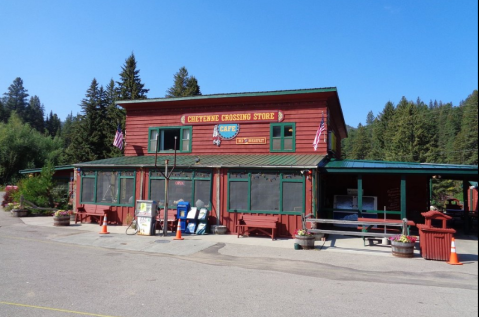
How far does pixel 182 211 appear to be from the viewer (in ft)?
51.2

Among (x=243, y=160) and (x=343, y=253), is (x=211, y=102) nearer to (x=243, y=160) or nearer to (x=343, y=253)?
(x=243, y=160)

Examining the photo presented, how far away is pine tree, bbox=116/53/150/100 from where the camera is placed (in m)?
52.9

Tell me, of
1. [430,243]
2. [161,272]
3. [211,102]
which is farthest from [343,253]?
[211,102]

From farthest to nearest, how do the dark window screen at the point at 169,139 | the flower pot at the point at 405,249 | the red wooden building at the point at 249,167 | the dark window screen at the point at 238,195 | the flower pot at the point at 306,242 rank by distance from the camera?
the dark window screen at the point at 169,139
the dark window screen at the point at 238,195
the red wooden building at the point at 249,167
the flower pot at the point at 306,242
the flower pot at the point at 405,249

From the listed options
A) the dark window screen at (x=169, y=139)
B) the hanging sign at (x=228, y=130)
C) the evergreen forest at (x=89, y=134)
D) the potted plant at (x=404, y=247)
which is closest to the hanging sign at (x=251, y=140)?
the hanging sign at (x=228, y=130)

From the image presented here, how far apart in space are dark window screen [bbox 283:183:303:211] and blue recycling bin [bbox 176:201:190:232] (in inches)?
181

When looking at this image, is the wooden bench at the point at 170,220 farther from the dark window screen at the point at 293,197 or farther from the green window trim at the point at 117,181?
the dark window screen at the point at 293,197

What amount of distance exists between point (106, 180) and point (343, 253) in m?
12.8

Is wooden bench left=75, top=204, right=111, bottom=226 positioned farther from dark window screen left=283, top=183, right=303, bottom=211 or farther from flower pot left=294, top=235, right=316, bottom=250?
flower pot left=294, top=235, right=316, bottom=250

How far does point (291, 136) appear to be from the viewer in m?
17.2

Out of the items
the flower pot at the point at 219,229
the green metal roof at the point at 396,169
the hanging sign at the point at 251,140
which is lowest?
the flower pot at the point at 219,229

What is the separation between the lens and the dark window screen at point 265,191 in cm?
1503

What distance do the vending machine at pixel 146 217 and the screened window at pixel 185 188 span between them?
6.55ft

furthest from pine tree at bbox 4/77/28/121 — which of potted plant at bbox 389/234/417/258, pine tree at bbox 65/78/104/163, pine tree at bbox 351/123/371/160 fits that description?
potted plant at bbox 389/234/417/258
